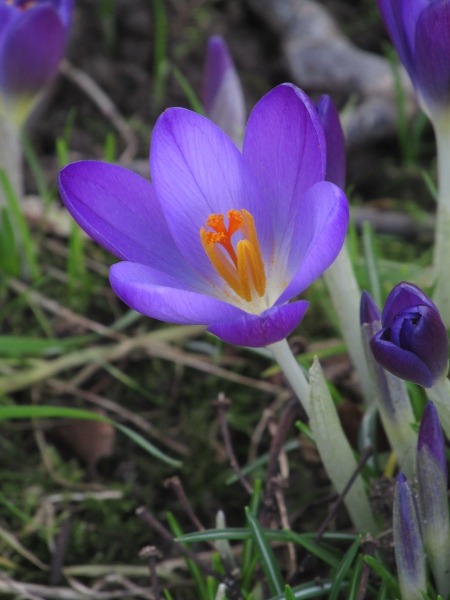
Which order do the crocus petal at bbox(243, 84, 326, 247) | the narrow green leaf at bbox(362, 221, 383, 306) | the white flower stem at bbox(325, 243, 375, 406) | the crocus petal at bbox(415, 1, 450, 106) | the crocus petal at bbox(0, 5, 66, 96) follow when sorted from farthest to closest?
the crocus petal at bbox(0, 5, 66, 96) < the narrow green leaf at bbox(362, 221, 383, 306) < the white flower stem at bbox(325, 243, 375, 406) < the crocus petal at bbox(415, 1, 450, 106) < the crocus petal at bbox(243, 84, 326, 247)

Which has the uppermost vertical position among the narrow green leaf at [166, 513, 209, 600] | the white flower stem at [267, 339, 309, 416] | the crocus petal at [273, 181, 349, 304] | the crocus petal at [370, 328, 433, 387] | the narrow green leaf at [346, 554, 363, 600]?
the crocus petal at [273, 181, 349, 304]

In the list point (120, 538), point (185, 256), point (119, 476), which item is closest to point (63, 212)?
point (119, 476)

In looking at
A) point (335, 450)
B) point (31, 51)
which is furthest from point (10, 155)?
point (335, 450)

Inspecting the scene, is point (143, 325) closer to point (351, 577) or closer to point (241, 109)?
point (241, 109)

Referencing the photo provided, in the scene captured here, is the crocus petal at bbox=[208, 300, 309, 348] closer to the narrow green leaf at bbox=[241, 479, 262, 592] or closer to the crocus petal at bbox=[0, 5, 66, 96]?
the narrow green leaf at bbox=[241, 479, 262, 592]

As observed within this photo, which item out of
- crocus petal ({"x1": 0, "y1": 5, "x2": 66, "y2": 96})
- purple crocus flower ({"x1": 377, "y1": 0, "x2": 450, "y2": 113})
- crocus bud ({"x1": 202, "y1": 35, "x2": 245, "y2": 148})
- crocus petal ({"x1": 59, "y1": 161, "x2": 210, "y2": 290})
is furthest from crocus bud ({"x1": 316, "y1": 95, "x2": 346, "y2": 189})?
crocus petal ({"x1": 0, "y1": 5, "x2": 66, "y2": 96})

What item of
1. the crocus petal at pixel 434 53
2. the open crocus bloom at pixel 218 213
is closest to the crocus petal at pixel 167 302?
the open crocus bloom at pixel 218 213

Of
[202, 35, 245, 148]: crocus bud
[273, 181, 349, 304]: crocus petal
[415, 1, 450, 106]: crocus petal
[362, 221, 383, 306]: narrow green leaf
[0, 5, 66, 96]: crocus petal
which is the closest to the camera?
[273, 181, 349, 304]: crocus petal
